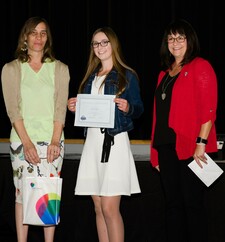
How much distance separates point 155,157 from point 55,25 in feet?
10.4

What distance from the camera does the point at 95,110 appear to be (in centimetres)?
300

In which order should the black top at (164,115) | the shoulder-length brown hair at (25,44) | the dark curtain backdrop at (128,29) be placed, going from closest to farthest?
the black top at (164,115)
the shoulder-length brown hair at (25,44)
the dark curtain backdrop at (128,29)

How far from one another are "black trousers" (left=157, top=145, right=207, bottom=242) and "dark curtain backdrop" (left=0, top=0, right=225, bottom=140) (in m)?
2.56

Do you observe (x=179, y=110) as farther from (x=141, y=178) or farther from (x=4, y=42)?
(x=4, y=42)

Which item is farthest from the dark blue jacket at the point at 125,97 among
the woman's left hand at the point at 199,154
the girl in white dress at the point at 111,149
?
the woman's left hand at the point at 199,154

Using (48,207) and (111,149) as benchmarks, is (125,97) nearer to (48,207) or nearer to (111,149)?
(111,149)

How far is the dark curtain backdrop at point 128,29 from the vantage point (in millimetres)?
5398

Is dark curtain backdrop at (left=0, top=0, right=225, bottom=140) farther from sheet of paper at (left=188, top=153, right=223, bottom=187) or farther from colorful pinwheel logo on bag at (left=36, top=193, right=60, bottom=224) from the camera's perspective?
colorful pinwheel logo on bag at (left=36, top=193, right=60, bottom=224)

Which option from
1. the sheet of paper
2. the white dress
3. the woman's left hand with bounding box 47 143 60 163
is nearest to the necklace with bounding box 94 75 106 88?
the white dress

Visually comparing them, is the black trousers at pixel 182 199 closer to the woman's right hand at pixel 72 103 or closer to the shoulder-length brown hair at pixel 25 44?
the woman's right hand at pixel 72 103

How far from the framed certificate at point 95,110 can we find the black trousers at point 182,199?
357mm

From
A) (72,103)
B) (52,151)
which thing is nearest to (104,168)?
(52,151)

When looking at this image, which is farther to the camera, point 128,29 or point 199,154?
point 128,29

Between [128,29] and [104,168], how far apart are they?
2933 mm
